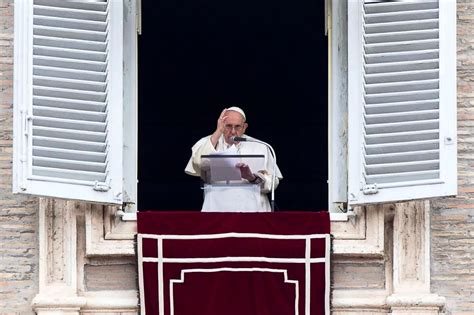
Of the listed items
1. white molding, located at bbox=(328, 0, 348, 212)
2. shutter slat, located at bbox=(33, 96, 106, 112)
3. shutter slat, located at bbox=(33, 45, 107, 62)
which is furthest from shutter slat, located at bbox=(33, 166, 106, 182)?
white molding, located at bbox=(328, 0, 348, 212)

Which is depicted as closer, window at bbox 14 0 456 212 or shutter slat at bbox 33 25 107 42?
window at bbox 14 0 456 212

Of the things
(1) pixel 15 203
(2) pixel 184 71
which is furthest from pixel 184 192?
(1) pixel 15 203

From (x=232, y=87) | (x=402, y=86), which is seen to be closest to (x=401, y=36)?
(x=402, y=86)

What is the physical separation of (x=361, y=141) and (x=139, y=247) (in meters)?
1.41

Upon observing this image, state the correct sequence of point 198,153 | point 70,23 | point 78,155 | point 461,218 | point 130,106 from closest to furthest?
point 78,155 → point 70,23 → point 461,218 → point 130,106 → point 198,153

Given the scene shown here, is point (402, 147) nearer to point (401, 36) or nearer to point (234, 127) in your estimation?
point (401, 36)

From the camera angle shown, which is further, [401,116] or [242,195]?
[242,195]

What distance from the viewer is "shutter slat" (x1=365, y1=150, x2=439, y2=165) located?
14.0 m

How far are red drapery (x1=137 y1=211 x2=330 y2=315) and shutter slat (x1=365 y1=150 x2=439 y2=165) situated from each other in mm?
432

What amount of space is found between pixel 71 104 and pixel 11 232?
2.70 feet

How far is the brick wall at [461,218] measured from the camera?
14.2 m

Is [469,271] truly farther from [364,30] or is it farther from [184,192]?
[184,192]

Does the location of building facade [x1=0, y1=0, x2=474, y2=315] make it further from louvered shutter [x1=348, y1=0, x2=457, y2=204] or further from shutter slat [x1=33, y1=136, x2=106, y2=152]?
shutter slat [x1=33, y1=136, x2=106, y2=152]

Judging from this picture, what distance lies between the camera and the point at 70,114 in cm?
1412
